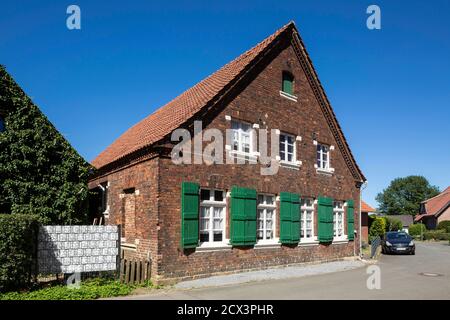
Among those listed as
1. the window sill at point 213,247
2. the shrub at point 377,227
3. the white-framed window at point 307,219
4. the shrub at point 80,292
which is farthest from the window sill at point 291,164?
the shrub at point 377,227

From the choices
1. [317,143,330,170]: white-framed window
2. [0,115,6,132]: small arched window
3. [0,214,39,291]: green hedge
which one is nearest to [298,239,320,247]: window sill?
[317,143,330,170]: white-framed window

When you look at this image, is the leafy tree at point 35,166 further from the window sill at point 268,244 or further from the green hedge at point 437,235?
the green hedge at point 437,235

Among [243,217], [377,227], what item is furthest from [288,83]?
[377,227]

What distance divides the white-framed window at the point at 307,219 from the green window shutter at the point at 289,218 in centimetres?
84

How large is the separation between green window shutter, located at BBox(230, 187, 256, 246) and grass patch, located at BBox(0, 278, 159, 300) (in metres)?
4.20

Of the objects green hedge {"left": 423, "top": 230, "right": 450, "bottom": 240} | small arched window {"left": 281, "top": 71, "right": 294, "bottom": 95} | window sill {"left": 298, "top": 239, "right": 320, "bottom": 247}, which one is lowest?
green hedge {"left": 423, "top": 230, "right": 450, "bottom": 240}

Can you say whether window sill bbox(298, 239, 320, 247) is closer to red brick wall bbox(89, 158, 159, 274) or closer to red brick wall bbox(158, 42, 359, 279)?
red brick wall bbox(158, 42, 359, 279)

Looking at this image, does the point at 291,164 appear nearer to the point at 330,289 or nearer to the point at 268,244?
the point at 268,244

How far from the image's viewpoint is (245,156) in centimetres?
1513

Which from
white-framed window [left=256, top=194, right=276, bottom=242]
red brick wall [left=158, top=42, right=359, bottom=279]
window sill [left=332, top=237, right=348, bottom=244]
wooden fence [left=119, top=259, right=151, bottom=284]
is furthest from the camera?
window sill [left=332, top=237, right=348, bottom=244]

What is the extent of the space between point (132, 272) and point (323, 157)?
11226mm

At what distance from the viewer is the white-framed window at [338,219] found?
20219mm

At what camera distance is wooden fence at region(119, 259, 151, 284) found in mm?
11688
